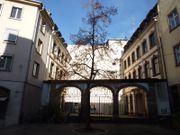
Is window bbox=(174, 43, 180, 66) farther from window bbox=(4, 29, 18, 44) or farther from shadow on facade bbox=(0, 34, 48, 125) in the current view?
window bbox=(4, 29, 18, 44)

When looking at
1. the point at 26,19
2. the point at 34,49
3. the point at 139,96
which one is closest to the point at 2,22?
the point at 26,19

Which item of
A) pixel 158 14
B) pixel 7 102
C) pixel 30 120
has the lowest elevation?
pixel 30 120

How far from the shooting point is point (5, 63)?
1471 cm

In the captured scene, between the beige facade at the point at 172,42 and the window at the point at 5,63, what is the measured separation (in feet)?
49.8

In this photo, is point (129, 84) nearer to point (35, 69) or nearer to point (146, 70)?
point (146, 70)

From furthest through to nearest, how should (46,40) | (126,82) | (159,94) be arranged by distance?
(46,40) → (126,82) → (159,94)

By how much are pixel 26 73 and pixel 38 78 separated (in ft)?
8.41

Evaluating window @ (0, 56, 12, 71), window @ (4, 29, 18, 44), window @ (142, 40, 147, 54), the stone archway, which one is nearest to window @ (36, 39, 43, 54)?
window @ (4, 29, 18, 44)

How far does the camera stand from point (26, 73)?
1473 cm

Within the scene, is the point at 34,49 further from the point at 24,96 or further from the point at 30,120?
the point at 30,120

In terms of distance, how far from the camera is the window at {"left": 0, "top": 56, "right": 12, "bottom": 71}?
48.0 ft

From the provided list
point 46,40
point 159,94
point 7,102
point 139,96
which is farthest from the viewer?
point 139,96

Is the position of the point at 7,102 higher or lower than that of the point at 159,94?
lower

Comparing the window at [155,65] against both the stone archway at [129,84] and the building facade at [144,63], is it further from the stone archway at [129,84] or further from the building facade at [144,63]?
the stone archway at [129,84]
